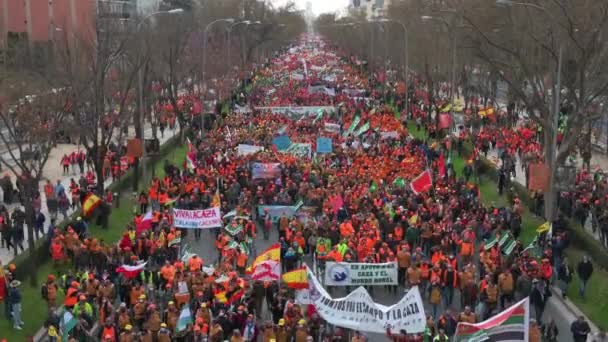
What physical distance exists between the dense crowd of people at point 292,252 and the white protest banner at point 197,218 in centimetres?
40

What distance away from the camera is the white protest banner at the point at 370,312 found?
45.4 ft

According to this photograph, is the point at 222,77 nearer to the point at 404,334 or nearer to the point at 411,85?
the point at 411,85

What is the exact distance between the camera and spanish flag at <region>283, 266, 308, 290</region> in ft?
52.7

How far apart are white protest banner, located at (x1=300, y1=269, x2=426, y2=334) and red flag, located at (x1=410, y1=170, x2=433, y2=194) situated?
35.4ft

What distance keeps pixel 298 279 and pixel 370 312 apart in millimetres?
2332

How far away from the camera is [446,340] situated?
13492 mm

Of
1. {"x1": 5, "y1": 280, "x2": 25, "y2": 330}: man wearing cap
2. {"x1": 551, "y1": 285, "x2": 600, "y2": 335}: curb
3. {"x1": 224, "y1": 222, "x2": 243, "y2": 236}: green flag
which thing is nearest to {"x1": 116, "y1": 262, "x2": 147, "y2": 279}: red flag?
{"x1": 5, "y1": 280, "x2": 25, "y2": 330}: man wearing cap

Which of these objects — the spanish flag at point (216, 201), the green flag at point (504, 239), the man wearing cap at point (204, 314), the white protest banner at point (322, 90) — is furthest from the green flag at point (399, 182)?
the white protest banner at point (322, 90)

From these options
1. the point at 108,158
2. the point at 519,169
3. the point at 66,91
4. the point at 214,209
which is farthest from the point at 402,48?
the point at 214,209

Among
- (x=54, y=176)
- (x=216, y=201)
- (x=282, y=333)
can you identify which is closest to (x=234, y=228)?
(x=216, y=201)

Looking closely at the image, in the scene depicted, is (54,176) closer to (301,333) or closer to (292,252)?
(292,252)

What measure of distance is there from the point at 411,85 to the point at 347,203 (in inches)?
1898

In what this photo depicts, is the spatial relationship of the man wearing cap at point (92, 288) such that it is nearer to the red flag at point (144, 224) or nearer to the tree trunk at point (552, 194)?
the red flag at point (144, 224)

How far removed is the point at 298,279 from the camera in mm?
16172
